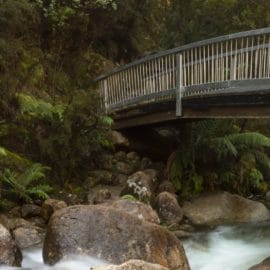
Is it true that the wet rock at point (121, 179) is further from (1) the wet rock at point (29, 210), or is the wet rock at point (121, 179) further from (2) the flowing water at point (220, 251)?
(1) the wet rock at point (29, 210)

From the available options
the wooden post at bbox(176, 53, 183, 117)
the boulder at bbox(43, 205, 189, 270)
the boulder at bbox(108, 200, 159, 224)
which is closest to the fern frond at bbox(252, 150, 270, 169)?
the wooden post at bbox(176, 53, 183, 117)

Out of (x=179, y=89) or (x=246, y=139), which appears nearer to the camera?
(x=179, y=89)

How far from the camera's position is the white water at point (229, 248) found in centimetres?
966

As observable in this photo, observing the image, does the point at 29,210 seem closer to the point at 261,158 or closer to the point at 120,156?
the point at 120,156

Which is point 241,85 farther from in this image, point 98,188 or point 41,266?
point 41,266

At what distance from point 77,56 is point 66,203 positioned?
703cm

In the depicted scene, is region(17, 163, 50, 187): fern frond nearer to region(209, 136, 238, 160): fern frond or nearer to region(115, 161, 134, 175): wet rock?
region(115, 161, 134, 175): wet rock

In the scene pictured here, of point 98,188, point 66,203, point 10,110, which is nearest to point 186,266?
point 66,203

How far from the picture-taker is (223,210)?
12492 millimetres

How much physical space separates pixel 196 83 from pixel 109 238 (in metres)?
5.41

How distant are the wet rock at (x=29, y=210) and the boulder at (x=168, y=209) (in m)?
2.64

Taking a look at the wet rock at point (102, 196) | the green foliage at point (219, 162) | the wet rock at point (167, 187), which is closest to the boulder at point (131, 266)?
the wet rock at point (102, 196)

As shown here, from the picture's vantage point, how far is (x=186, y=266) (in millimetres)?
8227

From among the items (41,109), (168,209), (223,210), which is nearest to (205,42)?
(168,209)
